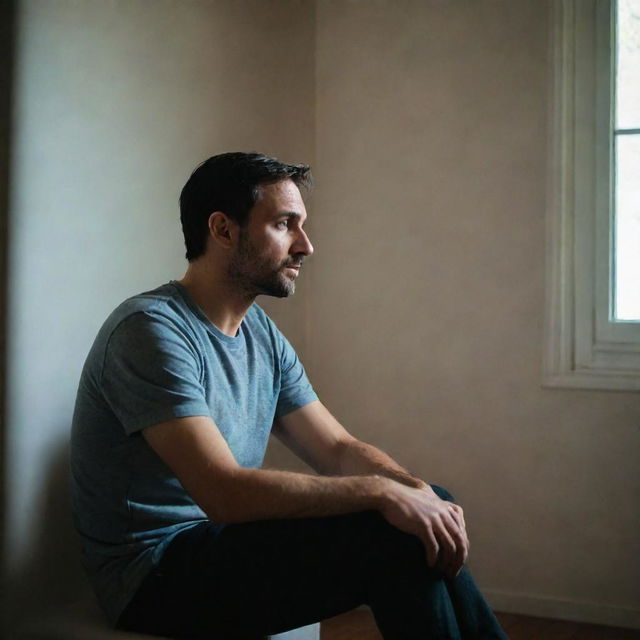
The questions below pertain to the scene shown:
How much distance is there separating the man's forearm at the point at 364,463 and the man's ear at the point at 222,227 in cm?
52

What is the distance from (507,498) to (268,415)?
111 cm

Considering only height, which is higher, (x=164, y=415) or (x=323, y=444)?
(x=164, y=415)

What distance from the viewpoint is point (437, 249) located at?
262 centimetres

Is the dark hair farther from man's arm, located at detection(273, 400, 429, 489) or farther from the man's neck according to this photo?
man's arm, located at detection(273, 400, 429, 489)

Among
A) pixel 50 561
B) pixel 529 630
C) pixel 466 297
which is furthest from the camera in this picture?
pixel 466 297

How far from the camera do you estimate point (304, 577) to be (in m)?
1.37

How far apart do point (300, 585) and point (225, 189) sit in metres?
A: 0.81

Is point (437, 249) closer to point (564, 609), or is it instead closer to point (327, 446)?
point (327, 446)

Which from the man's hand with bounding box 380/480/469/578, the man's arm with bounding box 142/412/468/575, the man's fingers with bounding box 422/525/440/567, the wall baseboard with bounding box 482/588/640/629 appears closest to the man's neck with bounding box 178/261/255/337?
the man's arm with bounding box 142/412/468/575

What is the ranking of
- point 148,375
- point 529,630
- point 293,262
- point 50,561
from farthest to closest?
1. point 529,630
2. point 293,262
3. point 50,561
4. point 148,375

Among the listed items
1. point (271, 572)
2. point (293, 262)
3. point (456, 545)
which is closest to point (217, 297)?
point (293, 262)

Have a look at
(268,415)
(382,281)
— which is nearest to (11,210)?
(268,415)

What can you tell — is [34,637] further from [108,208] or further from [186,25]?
[186,25]

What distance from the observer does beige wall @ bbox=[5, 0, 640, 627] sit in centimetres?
245
